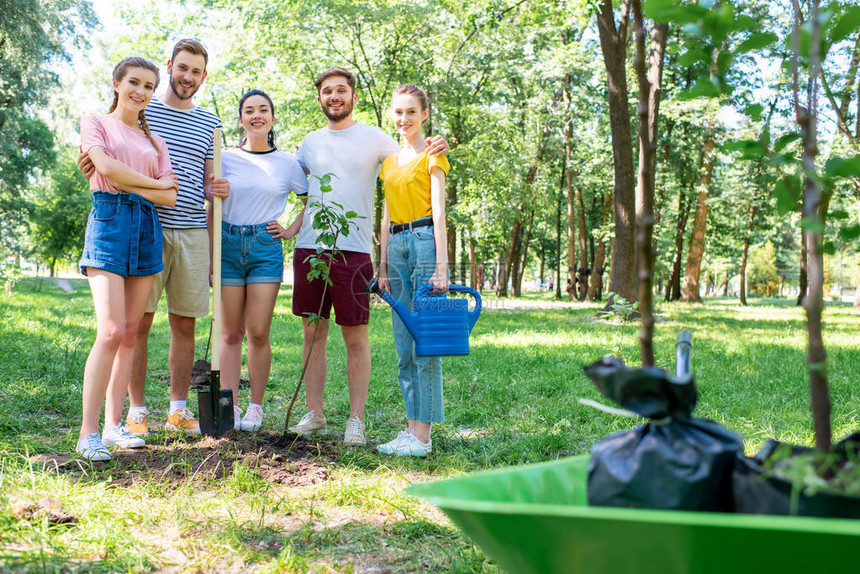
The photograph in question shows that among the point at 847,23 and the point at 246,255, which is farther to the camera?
the point at 246,255

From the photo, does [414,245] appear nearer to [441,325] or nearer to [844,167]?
[441,325]

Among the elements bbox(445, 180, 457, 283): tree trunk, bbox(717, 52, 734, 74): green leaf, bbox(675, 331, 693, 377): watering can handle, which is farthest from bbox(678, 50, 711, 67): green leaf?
bbox(445, 180, 457, 283): tree trunk

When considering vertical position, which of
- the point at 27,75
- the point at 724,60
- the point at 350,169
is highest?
the point at 27,75

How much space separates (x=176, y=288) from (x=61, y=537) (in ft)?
6.00

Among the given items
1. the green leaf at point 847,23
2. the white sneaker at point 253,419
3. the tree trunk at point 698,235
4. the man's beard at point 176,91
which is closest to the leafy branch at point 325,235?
the white sneaker at point 253,419

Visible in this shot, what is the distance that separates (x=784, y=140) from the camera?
4.17 feet

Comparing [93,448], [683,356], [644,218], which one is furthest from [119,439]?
[644,218]

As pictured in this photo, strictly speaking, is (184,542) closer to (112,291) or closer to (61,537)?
(61,537)

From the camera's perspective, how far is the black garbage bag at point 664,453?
1.04 metres

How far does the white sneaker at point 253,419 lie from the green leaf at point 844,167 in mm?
3516

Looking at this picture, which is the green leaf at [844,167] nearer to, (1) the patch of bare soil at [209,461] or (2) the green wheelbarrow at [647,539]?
(2) the green wheelbarrow at [647,539]

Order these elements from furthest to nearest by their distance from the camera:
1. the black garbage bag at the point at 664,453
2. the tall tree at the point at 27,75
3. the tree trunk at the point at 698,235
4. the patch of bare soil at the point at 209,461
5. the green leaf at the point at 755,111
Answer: the tree trunk at the point at 698,235, the tall tree at the point at 27,75, the patch of bare soil at the point at 209,461, the green leaf at the point at 755,111, the black garbage bag at the point at 664,453

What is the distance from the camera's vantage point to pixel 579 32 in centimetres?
2145

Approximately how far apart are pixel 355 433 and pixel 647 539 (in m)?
3.21
